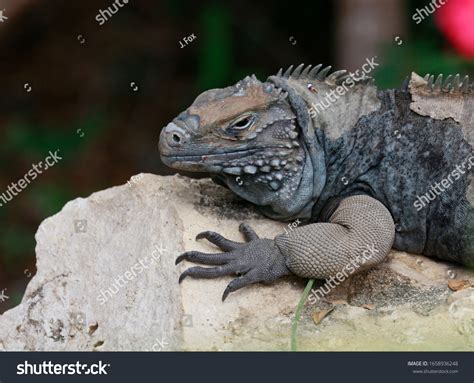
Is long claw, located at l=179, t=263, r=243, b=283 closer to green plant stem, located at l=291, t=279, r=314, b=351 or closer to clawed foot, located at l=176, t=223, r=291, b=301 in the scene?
clawed foot, located at l=176, t=223, r=291, b=301

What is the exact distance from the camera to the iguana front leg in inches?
203

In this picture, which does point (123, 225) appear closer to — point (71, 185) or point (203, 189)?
point (203, 189)

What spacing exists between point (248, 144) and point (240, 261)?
31.6 inches

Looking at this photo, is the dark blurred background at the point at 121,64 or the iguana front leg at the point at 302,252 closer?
the iguana front leg at the point at 302,252

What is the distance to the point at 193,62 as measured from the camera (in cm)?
1197

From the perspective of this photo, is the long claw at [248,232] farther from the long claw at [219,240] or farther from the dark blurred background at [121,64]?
the dark blurred background at [121,64]

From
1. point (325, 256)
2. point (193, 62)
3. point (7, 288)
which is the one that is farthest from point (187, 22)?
point (325, 256)
